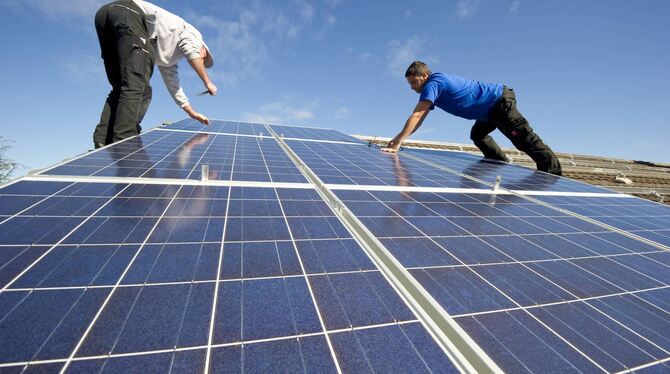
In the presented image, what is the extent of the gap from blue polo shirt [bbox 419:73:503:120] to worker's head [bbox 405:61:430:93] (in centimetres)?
15

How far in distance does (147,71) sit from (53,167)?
2.47 metres

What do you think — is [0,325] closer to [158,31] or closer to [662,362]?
[662,362]

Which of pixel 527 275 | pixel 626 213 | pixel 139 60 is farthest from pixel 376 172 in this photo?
pixel 139 60

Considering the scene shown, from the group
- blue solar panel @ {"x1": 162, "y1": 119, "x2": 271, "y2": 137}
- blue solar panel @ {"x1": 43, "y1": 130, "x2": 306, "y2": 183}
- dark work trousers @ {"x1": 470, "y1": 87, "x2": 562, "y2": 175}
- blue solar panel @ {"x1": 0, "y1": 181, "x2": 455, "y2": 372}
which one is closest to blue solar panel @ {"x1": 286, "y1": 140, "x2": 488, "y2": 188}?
blue solar panel @ {"x1": 43, "y1": 130, "x2": 306, "y2": 183}

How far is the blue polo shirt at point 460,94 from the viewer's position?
21.2ft

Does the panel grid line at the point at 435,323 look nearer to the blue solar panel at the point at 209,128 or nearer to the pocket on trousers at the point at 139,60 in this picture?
the pocket on trousers at the point at 139,60

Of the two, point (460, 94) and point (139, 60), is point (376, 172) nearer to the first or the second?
point (460, 94)

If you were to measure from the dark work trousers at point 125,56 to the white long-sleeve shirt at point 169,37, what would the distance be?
0.16 metres

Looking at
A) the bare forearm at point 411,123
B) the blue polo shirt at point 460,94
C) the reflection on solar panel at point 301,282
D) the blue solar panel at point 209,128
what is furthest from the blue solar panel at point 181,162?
the blue polo shirt at point 460,94

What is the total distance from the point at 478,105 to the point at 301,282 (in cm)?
676

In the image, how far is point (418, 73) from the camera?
6766mm

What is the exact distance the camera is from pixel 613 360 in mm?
1288

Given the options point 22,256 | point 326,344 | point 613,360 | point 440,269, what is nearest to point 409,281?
point 440,269

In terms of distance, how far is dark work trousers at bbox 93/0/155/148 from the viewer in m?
4.38
